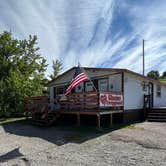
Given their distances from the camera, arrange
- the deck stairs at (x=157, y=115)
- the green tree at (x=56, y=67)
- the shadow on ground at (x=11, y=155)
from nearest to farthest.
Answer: the shadow on ground at (x=11, y=155) → the deck stairs at (x=157, y=115) → the green tree at (x=56, y=67)

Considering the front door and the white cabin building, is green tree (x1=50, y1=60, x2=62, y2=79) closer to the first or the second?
the white cabin building

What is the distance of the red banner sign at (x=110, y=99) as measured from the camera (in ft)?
36.0

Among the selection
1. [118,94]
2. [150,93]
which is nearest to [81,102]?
[118,94]

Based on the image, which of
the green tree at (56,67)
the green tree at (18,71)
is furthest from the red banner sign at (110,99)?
the green tree at (56,67)

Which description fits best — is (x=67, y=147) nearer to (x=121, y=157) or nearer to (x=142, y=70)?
(x=121, y=157)

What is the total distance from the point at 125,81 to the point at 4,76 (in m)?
14.4

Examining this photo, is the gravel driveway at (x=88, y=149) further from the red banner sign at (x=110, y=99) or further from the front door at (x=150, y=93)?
the front door at (x=150, y=93)

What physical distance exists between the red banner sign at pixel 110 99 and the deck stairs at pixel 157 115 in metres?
2.69

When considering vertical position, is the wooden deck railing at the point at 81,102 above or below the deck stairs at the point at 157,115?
above

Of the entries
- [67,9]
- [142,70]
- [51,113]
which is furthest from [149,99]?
[142,70]

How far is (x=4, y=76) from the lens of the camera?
2167cm

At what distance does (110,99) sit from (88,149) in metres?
4.87

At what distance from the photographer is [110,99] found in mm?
11430

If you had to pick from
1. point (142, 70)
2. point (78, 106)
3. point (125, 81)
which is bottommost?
point (78, 106)
